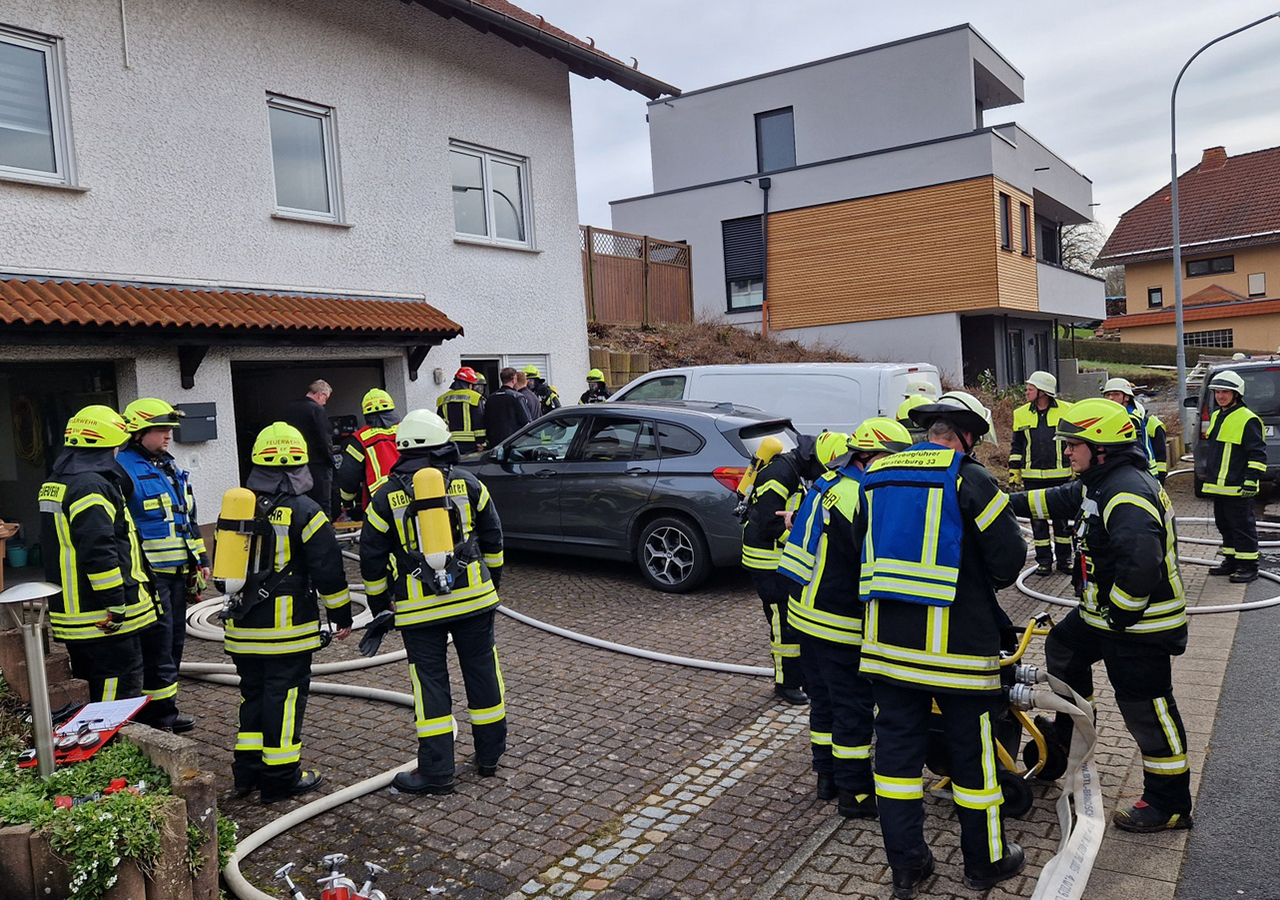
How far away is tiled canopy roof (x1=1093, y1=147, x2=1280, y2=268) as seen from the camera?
4106cm

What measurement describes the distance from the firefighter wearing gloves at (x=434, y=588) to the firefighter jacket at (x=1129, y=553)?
2810mm

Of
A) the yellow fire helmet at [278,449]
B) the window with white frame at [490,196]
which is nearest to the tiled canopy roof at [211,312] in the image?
the window with white frame at [490,196]

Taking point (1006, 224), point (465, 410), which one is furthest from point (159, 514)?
point (1006, 224)

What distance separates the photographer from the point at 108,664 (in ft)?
16.7

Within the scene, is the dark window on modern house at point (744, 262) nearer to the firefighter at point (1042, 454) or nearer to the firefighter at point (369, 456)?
the firefighter at point (1042, 454)

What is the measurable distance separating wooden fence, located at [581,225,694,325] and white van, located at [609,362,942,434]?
644 cm

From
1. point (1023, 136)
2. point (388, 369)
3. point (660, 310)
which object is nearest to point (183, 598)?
point (388, 369)

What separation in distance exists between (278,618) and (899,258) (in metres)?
21.9

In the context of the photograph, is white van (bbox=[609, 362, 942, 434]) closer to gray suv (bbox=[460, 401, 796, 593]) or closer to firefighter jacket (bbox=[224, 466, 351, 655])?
gray suv (bbox=[460, 401, 796, 593])

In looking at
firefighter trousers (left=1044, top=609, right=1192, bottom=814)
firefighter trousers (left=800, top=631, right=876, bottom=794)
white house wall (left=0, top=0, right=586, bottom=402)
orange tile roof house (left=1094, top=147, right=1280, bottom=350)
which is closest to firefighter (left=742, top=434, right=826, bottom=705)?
firefighter trousers (left=800, top=631, right=876, bottom=794)

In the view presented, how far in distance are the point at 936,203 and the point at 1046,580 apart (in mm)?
16171

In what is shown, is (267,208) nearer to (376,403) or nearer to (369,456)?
(376,403)

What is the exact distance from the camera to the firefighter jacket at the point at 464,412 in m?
10.8

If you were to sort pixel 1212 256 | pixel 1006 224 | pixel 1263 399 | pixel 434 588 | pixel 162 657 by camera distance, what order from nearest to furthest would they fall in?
1. pixel 434 588
2. pixel 162 657
3. pixel 1263 399
4. pixel 1006 224
5. pixel 1212 256
